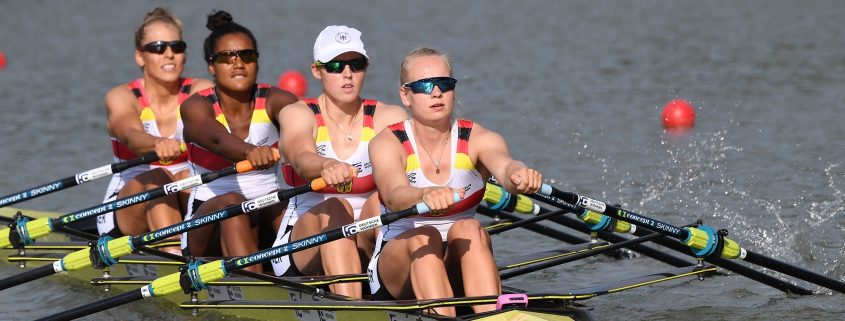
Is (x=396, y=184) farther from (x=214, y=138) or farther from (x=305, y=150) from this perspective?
(x=214, y=138)

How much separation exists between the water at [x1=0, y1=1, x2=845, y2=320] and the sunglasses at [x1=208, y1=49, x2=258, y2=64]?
709 millimetres

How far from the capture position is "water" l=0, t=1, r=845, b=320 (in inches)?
260

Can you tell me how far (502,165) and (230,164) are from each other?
7.56 ft

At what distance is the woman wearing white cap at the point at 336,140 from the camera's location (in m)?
4.92

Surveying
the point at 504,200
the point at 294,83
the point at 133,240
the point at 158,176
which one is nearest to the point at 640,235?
the point at 504,200

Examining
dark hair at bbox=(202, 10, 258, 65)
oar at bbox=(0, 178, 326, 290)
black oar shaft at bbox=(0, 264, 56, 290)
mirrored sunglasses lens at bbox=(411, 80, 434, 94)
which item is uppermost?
dark hair at bbox=(202, 10, 258, 65)

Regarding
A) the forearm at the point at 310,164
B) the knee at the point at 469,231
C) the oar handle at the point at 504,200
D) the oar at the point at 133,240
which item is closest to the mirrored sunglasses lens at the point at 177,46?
the oar at the point at 133,240

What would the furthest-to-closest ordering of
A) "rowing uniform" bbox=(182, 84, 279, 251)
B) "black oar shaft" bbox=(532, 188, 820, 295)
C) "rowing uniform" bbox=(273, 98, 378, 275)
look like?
"rowing uniform" bbox=(182, 84, 279, 251) → "rowing uniform" bbox=(273, 98, 378, 275) → "black oar shaft" bbox=(532, 188, 820, 295)

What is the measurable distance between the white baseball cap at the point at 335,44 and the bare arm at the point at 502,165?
88 centimetres

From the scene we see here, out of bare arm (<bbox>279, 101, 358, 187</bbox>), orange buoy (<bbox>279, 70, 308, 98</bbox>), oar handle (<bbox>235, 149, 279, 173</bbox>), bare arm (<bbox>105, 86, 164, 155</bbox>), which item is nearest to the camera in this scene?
bare arm (<bbox>279, 101, 358, 187</bbox>)

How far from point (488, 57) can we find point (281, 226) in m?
11.7

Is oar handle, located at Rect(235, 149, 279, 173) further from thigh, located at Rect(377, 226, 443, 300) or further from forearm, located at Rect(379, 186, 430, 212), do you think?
forearm, located at Rect(379, 186, 430, 212)

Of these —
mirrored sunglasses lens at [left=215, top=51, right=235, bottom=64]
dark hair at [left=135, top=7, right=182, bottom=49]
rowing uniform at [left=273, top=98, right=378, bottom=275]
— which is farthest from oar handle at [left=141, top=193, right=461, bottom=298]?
dark hair at [left=135, top=7, right=182, bottom=49]

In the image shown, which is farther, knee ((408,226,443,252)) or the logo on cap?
the logo on cap
